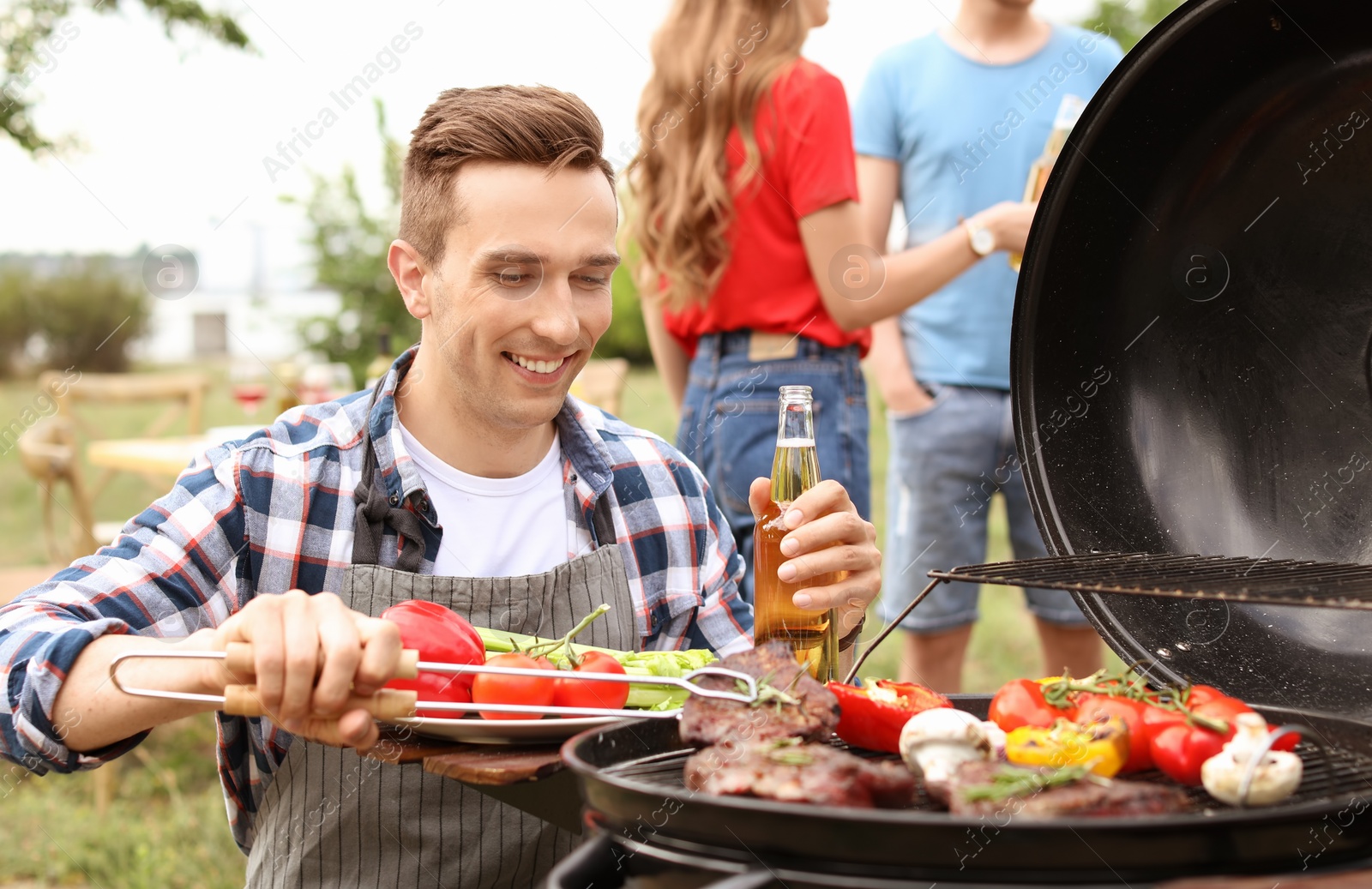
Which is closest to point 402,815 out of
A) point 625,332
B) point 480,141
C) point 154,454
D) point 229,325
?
point 480,141

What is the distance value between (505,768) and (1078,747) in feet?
1.89

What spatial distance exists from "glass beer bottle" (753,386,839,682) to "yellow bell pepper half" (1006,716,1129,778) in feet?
1.65

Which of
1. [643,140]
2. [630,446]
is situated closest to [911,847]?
[630,446]

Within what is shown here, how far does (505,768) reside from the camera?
120 centimetres

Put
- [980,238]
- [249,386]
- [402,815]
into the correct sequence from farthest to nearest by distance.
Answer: [249,386]
[980,238]
[402,815]

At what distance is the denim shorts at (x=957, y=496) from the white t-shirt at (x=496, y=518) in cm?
165

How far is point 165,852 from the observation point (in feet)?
12.1

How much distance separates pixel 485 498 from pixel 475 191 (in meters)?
0.50

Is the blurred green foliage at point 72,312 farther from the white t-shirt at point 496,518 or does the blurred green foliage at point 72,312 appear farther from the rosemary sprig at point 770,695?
the rosemary sprig at point 770,695

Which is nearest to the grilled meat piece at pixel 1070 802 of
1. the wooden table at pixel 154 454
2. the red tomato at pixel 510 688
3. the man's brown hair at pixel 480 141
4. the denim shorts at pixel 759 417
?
the red tomato at pixel 510 688

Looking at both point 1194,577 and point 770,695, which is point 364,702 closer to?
point 770,695

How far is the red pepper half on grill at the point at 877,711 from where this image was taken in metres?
1.30

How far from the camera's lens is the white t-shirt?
1895 millimetres

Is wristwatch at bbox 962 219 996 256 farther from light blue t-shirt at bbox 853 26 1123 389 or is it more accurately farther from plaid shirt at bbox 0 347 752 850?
plaid shirt at bbox 0 347 752 850
